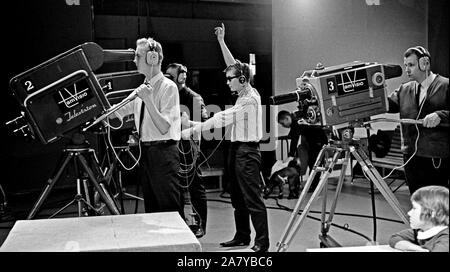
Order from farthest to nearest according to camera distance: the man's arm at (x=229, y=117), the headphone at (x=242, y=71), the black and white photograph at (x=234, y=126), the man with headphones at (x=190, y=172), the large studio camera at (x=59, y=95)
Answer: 1. the man with headphones at (x=190, y=172)
2. the headphone at (x=242, y=71)
3. the man's arm at (x=229, y=117)
4. the large studio camera at (x=59, y=95)
5. the black and white photograph at (x=234, y=126)

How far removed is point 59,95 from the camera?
2.70 m

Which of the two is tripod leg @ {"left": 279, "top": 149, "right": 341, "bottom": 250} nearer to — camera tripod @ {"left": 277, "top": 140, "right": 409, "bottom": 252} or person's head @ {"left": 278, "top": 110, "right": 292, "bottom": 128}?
camera tripod @ {"left": 277, "top": 140, "right": 409, "bottom": 252}

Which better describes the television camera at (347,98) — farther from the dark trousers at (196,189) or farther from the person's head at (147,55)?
the dark trousers at (196,189)

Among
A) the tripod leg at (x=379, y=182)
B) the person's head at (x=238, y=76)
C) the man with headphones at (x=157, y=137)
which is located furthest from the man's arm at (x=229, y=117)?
the tripod leg at (x=379, y=182)

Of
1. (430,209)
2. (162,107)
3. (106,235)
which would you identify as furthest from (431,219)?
(162,107)

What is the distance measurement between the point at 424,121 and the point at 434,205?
69cm

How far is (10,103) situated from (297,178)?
2677 mm

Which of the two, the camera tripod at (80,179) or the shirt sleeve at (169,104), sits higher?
the shirt sleeve at (169,104)

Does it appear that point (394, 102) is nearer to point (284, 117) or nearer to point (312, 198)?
point (312, 198)

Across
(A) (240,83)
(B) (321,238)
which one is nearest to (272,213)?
(B) (321,238)

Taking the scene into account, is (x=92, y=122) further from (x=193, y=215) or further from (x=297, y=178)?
(x=297, y=178)

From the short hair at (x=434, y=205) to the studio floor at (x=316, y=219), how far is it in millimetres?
1021

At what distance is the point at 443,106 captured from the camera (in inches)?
99.0

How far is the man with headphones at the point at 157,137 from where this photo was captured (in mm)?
2854
